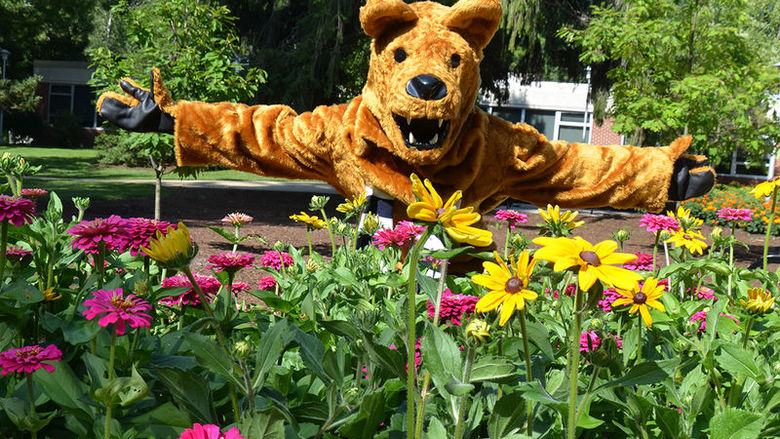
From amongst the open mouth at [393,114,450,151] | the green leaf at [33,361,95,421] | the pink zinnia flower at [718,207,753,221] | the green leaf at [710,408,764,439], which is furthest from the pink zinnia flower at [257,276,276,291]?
the pink zinnia flower at [718,207,753,221]

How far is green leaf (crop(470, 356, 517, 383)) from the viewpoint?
2.81 ft

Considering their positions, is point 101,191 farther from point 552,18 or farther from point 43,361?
point 43,361

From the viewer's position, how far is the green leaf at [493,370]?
0.86 metres

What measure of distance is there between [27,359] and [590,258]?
0.77 m

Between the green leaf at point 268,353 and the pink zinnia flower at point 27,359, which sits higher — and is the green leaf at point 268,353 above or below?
above

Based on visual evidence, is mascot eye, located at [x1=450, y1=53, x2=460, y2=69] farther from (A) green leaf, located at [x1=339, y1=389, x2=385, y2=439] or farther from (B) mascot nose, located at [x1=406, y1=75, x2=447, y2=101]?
(A) green leaf, located at [x1=339, y1=389, x2=385, y2=439]

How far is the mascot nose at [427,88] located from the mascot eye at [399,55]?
0.27 meters

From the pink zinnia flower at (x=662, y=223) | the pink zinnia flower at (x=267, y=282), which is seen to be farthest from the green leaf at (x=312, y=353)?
the pink zinnia flower at (x=662, y=223)

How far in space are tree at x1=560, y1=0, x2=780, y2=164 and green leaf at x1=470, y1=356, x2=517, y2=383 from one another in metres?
8.26

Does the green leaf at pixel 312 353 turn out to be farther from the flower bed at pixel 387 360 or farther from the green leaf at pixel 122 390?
the green leaf at pixel 122 390

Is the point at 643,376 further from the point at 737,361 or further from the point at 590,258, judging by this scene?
the point at 737,361

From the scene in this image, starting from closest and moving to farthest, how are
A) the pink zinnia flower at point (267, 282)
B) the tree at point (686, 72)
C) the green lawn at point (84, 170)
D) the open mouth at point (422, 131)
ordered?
the pink zinnia flower at point (267, 282)
the open mouth at point (422, 131)
the tree at point (686, 72)
the green lawn at point (84, 170)

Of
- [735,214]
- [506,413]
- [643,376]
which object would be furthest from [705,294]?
[506,413]

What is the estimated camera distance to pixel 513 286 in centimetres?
91
